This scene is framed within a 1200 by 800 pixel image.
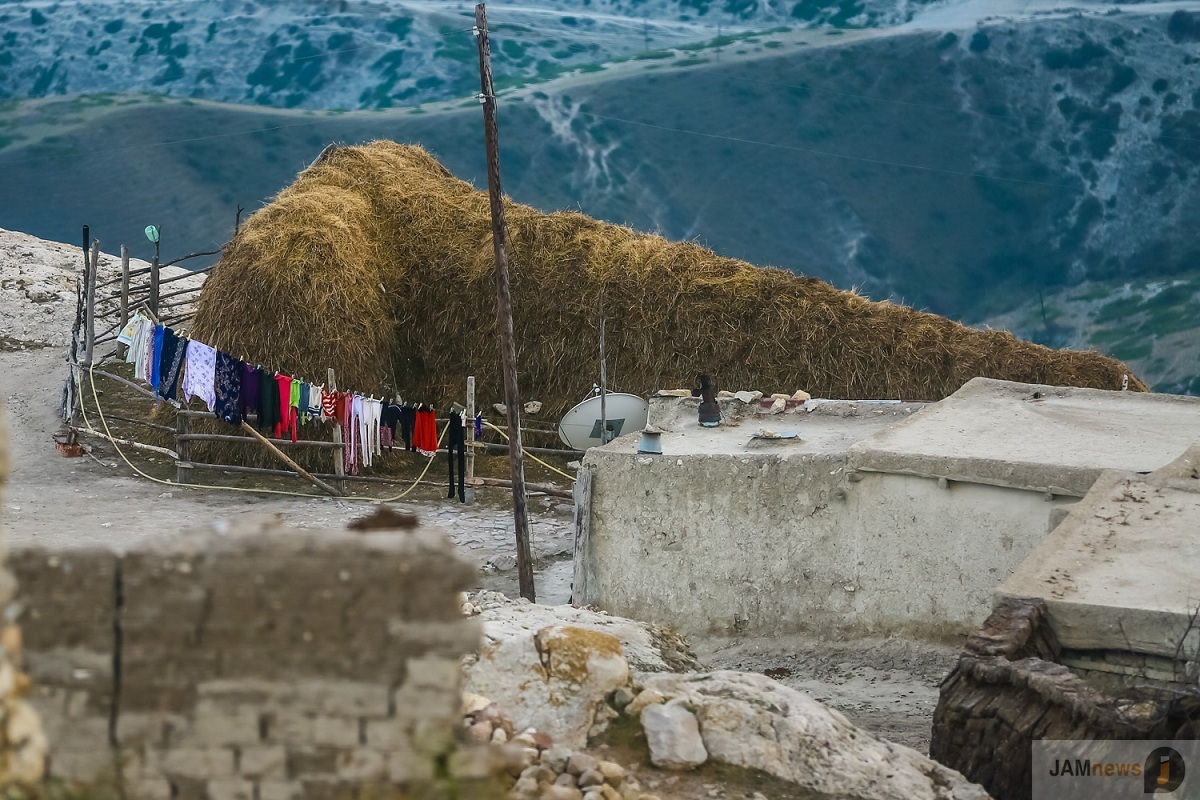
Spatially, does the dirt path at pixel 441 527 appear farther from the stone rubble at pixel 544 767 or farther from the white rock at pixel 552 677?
the stone rubble at pixel 544 767

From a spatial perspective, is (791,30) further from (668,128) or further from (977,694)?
(977,694)

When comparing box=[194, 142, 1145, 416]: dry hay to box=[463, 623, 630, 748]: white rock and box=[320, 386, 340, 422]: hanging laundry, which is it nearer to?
box=[320, 386, 340, 422]: hanging laundry

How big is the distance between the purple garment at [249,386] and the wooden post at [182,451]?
0.86 m

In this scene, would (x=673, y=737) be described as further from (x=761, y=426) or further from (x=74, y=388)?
(x=74, y=388)

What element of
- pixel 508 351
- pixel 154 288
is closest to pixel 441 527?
pixel 508 351

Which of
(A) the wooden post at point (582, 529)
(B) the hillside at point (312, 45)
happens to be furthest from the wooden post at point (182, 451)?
(B) the hillside at point (312, 45)

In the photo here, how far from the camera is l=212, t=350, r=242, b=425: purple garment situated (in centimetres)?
1513

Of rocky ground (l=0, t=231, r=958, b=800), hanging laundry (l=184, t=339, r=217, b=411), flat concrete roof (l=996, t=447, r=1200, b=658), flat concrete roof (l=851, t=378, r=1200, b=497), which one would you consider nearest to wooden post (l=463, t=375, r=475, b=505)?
rocky ground (l=0, t=231, r=958, b=800)

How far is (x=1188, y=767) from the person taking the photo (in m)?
5.86

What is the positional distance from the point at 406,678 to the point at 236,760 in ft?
1.70

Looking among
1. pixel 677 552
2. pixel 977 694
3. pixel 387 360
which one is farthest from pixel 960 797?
pixel 387 360

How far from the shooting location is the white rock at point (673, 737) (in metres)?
5.42

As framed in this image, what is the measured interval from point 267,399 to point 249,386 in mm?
273

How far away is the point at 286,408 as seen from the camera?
15195mm
